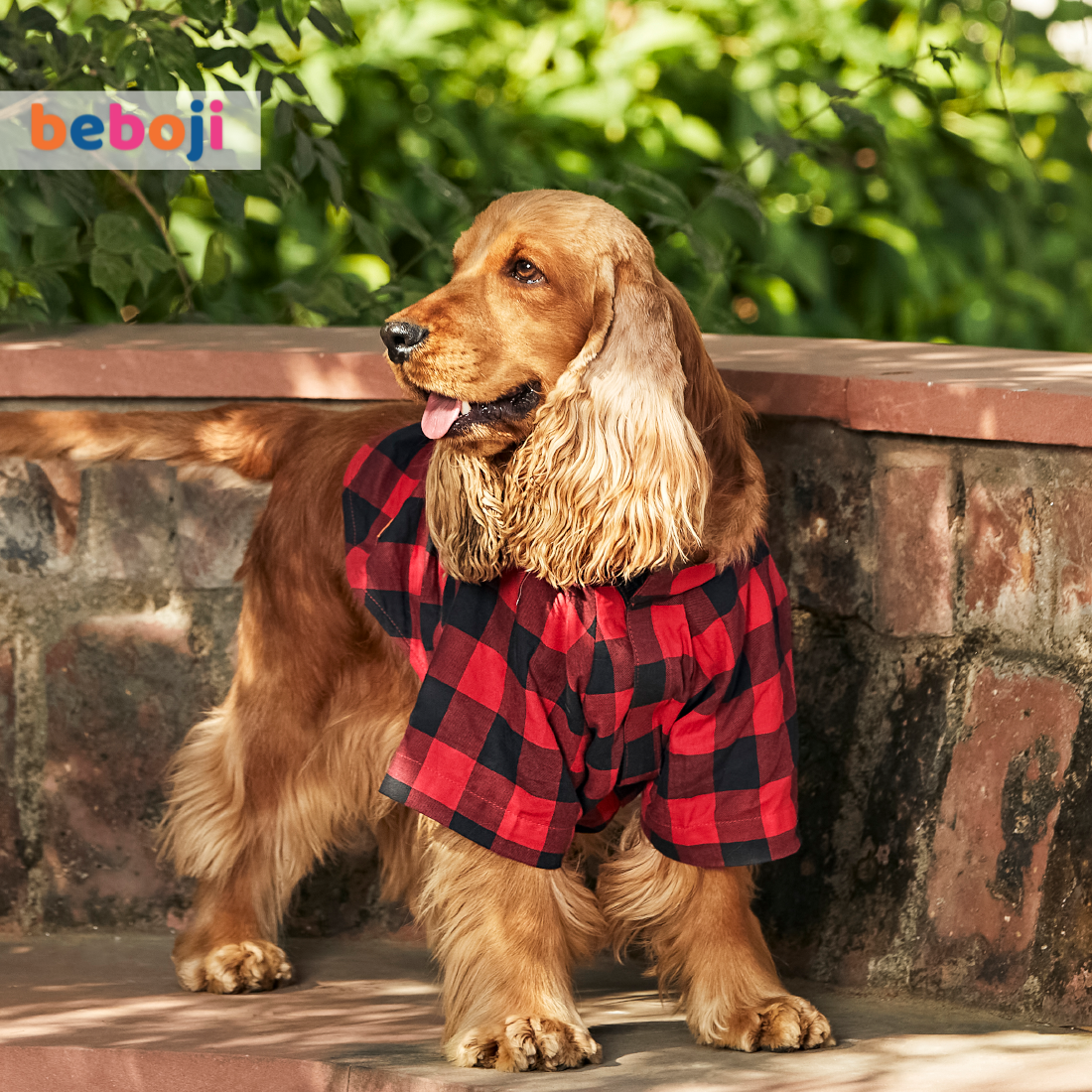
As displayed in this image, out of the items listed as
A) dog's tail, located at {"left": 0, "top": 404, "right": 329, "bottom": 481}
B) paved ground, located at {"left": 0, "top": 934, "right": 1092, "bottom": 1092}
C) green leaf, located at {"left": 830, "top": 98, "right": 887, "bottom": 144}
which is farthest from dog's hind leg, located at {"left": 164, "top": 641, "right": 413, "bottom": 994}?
green leaf, located at {"left": 830, "top": 98, "right": 887, "bottom": 144}

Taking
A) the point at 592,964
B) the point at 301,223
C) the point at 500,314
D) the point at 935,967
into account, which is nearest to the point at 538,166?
the point at 301,223

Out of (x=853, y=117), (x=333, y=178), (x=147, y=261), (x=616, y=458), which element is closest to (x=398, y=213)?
(x=333, y=178)

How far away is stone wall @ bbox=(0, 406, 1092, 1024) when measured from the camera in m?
2.48

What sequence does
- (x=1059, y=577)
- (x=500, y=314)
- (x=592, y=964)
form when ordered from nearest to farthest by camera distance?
(x=500, y=314) < (x=1059, y=577) < (x=592, y=964)

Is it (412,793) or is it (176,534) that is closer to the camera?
(412,793)

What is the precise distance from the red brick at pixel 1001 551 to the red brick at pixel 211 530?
57.6 inches

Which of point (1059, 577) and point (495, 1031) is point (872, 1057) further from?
point (1059, 577)

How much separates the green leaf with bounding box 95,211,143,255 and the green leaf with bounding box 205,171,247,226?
21 centimetres

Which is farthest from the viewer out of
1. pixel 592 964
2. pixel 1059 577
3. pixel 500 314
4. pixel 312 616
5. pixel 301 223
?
pixel 301 223

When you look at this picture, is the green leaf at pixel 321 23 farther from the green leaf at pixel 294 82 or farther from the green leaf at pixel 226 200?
the green leaf at pixel 226 200

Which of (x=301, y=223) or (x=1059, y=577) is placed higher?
(x=301, y=223)

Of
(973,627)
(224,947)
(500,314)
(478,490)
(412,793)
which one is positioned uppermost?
(500,314)

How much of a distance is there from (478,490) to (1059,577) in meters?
1.03

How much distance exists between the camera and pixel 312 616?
9.00 feet
